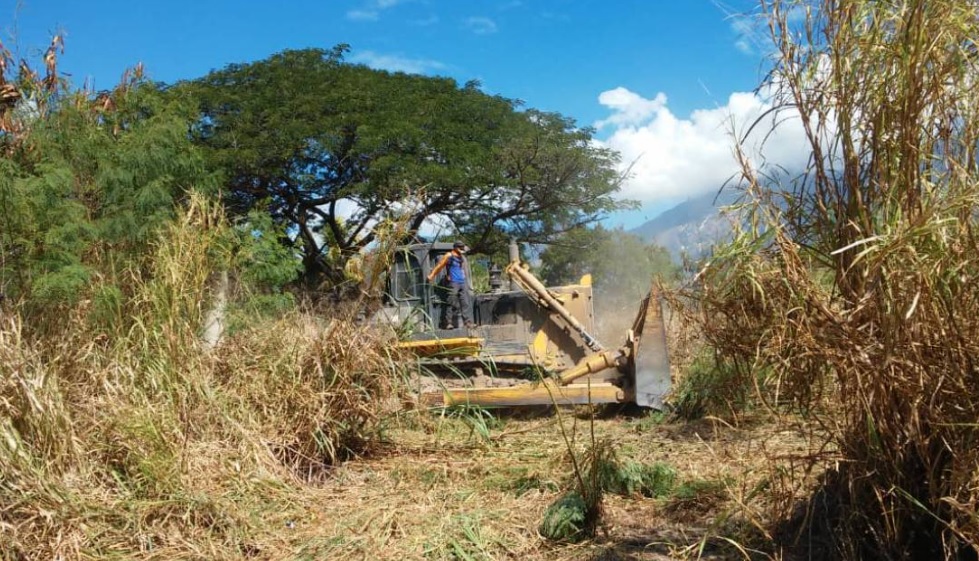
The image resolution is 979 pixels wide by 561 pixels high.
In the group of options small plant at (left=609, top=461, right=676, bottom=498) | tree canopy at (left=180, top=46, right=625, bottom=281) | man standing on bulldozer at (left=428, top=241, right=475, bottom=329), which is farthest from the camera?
tree canopy at (left=180, top=46, right=625, bottom=281)

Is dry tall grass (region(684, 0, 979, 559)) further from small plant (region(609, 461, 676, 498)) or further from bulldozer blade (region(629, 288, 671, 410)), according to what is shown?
bulldozer blade (region(629, 288, 671, 410))

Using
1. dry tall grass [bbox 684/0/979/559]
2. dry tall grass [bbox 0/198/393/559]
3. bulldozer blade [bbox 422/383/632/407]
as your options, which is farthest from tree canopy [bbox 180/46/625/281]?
dry tall grass [bbox 684/0/979/559]

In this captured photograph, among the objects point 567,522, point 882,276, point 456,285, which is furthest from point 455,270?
point 882,276

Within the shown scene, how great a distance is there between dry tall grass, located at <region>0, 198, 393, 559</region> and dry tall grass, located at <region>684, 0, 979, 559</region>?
3009 mm

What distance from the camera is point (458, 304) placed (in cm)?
1084

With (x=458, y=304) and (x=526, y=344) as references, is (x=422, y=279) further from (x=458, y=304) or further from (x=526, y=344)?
(x=526, y=344)

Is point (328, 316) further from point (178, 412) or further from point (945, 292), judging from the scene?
point (945, 292)

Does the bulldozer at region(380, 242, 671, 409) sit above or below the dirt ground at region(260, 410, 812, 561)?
above

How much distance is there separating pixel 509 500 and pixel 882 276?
286cm

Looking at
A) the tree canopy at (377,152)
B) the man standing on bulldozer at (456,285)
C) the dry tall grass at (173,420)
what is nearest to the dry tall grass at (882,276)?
the dry tall grass at (173,420)

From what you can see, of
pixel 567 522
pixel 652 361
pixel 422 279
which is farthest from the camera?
pixel 422 279

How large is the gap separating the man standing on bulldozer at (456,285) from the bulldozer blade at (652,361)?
2.91 metres

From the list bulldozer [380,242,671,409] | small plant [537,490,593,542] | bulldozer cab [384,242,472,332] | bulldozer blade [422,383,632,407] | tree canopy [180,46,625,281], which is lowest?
small plant [537,490,593,542]

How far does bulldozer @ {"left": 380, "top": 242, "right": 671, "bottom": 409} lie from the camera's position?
8.27 meters
